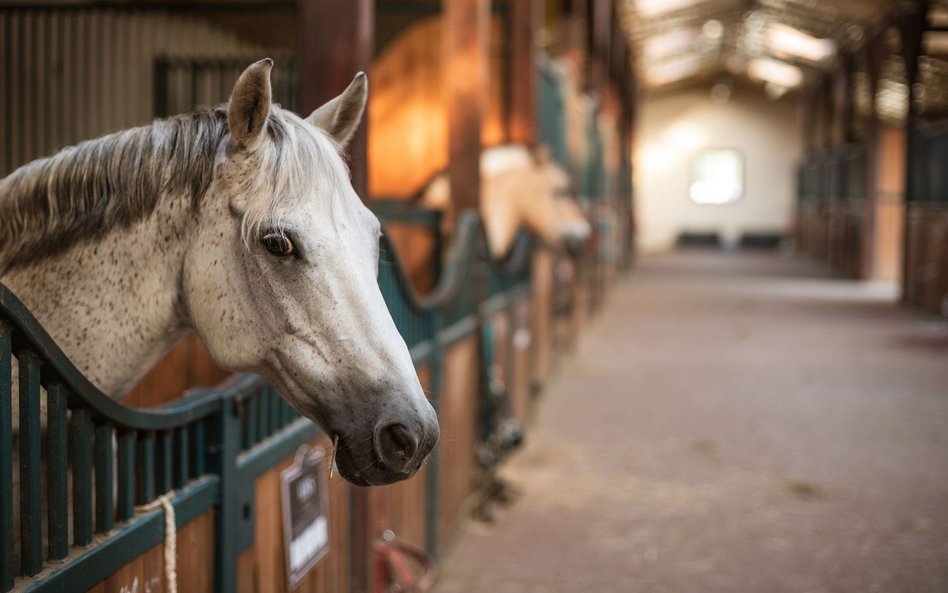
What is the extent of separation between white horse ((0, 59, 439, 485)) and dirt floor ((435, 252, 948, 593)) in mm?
1959

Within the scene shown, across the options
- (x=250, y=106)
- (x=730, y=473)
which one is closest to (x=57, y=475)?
(x=250, y=106)

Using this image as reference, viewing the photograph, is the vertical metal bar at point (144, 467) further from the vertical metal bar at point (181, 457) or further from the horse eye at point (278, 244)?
the horse eye at point (278, 244)

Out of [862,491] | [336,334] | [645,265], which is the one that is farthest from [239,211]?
[645,265]

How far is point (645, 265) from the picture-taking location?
2052 centimetres

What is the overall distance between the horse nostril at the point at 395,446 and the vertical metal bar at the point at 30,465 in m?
0.42

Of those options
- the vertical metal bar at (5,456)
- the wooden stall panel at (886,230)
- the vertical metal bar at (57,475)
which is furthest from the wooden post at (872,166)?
the vertical metal bar at (5,456)

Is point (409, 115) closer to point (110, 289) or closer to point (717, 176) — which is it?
point (110, 289)

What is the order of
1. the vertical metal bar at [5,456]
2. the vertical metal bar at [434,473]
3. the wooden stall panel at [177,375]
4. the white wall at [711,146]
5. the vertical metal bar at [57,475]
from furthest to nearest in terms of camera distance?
the white wall at [711,146] → the vertical metal bar at [434,473] → the wooden stall panel at [177,375] → the vertical metal bar at [57,475] → the vertical metal bar at [5,456]

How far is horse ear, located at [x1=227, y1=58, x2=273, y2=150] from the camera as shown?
1.31m

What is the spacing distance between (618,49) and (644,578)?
41.9 feet

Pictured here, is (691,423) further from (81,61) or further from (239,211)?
(239,211)

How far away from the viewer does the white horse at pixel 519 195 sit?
5.39 meters

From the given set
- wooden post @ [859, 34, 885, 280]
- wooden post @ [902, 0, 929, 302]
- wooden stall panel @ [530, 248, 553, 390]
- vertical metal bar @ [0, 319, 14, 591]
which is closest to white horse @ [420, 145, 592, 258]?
wooden stall panel @ [530, 248, 553, 390]

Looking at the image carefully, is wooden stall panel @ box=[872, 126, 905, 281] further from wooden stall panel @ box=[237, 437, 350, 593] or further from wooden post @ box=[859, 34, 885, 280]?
wooden stall panel @ box=[237, 437, 350, 593]
